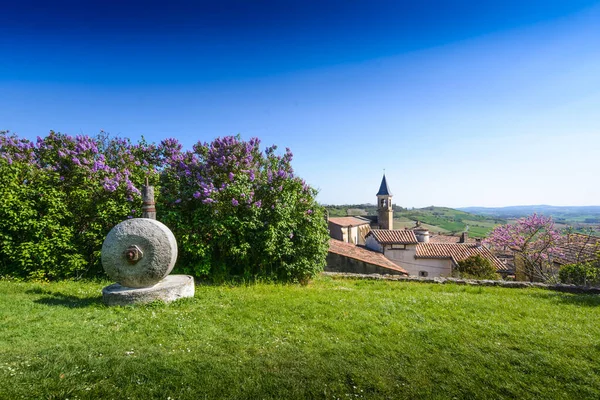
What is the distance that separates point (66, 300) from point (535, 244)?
22.9m

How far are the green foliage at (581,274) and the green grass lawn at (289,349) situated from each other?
8406 mm

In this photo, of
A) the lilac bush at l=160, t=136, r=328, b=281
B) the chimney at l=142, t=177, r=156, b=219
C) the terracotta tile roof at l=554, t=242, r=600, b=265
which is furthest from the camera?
the terracotta tile roof at l=554, t=242, r=600, b=265

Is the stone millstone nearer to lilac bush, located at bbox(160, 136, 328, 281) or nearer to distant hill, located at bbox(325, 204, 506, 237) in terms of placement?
lilac bush, located at bbox(160, 136, 328, 281)

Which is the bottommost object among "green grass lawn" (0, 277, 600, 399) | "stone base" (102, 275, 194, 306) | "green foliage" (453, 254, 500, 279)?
"green foliage" (453, 254, 500, 279)

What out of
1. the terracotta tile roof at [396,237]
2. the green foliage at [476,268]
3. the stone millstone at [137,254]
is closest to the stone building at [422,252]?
the terracotta tile roof at [396,237]

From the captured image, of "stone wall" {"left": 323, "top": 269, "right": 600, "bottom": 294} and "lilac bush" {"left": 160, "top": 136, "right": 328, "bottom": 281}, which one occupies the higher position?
"lilac bush" {"left": 160, "top": 136, "right": 328, "bottom": 281}

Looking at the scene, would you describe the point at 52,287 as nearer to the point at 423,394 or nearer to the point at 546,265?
the point at 423,394

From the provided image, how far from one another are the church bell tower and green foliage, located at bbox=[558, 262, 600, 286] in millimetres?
32900

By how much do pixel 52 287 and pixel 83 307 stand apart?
2.70 m

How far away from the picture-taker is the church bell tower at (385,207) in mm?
47250

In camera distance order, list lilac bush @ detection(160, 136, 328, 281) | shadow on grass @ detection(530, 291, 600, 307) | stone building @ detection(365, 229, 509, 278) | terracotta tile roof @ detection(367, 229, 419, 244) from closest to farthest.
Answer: shadow on grass @ detection(530, 291, 600, 307) < lilac bush @ detection(160, 136, 328, 281) < stone building @ detection(365, 229, 509, 278) < terracotta tile roof @ detection(367, 229, 419, 244)

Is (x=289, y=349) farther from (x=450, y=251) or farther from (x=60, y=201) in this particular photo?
(x=450, y=251)

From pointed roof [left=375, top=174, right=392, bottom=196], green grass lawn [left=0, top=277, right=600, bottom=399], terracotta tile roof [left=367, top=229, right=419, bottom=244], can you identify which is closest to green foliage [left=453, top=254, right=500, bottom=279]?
terracotta tile roof [left=367, top=229, right=419, bottom=244]

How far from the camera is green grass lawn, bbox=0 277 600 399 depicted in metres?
3.45
